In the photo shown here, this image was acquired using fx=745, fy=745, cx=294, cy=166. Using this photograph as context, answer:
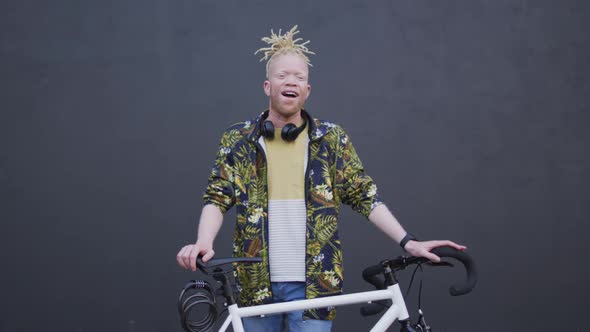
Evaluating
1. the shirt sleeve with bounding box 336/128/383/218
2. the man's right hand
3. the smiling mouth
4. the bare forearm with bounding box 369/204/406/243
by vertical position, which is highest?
the smiling mouth

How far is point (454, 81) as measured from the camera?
4285 millimetres

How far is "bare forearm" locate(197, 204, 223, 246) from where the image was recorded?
231cm

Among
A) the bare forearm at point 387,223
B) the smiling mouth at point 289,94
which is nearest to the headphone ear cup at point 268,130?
the smiling mouth at point 289,94

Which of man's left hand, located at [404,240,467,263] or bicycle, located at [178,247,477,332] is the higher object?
man's left hand, located at [404,240,467,263]

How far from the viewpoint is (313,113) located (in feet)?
13.8

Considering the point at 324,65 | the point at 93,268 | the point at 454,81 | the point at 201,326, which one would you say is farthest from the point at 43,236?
the point at 454,81

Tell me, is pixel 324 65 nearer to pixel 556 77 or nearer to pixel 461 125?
pixel 461 125

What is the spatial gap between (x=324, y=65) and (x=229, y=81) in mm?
543

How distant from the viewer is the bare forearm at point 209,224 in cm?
231

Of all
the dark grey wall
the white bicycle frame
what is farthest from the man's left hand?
the dark grey wall

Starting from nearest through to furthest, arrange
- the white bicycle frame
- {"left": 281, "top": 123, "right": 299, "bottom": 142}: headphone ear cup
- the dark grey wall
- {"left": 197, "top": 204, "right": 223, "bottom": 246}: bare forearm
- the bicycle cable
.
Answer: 1. the bicycle cable
2. the white bicycle frame
3. {"left": 197, "top": 204, "right": 223, "bottom": 246}: bare forearm
4. {"left": 281, "top": 123, "right": 299, "bottom": 142}: headphone ear cup
5. the dark grey wall

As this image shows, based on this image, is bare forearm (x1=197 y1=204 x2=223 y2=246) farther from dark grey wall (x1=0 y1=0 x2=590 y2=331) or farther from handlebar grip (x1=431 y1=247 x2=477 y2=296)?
dark grey wall (x1=0 y1=0 x2=590 y2=331)

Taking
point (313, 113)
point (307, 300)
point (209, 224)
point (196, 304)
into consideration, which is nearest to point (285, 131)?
point (209, 224)

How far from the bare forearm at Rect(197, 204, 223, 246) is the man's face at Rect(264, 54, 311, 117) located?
399 mm
